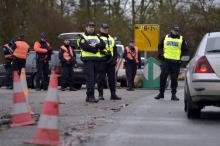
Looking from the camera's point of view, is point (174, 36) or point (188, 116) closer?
point (188, 116)

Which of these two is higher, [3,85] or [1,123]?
[1,123]

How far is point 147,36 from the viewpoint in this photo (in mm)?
25906

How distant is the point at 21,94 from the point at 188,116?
339cm

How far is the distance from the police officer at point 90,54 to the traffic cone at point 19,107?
202 inches

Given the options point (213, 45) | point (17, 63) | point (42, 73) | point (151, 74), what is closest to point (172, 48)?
point (213, 45)

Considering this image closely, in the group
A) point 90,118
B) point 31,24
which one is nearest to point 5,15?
point 31,24

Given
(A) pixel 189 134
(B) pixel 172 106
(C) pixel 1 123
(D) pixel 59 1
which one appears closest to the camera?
(A) pixel 189 134

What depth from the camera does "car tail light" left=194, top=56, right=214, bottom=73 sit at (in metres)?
10.8

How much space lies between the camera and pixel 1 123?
1015 cm

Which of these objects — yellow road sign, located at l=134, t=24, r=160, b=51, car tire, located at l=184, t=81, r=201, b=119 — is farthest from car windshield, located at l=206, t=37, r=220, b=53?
yellow road sign, located at l=134, t=24, r=160, b=51

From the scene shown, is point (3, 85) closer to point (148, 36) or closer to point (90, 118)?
point (148, 36)

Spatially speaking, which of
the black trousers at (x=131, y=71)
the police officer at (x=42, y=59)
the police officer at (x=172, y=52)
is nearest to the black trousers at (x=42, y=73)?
the police officer at (x=42, y=59)

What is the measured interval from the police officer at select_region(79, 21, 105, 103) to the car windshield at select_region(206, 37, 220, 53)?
410 cm

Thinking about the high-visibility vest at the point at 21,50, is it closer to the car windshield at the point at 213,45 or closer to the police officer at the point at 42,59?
the police officer at the point at 42,59
